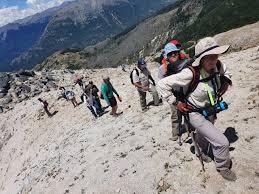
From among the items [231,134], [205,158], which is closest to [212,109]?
[205,158]

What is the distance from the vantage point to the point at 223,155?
319 inches

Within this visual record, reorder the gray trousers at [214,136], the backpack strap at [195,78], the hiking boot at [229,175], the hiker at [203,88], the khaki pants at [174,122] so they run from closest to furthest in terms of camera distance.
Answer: the hiker at [203,88]
the backpack strap at [195,78]
the gray trousers at [214,136]
the hiking boot at [229,175]
the khaki pants at [174,122]

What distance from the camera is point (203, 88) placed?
25.0 ft

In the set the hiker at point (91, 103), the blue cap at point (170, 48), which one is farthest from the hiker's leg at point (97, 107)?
the blue cap at point (170, 48)

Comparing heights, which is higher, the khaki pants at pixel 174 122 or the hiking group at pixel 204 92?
the hiking group at pixel 204 92

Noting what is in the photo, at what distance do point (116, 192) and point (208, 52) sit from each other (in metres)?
6.06

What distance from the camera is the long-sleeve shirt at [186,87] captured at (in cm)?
747

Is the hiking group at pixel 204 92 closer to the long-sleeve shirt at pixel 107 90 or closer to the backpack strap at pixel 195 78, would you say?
the backpack strap at pixel 195 78

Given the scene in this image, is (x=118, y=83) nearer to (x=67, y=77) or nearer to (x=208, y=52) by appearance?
(x=67, y=77)

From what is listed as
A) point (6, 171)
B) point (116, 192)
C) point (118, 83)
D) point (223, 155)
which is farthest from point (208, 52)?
point (118, 83)

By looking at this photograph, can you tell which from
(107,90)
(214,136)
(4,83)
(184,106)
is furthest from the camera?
(4,83)

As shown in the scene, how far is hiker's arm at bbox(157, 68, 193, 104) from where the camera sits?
745 centimetres

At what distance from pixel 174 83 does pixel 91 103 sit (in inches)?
605

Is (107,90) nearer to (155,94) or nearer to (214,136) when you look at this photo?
(155,94)
